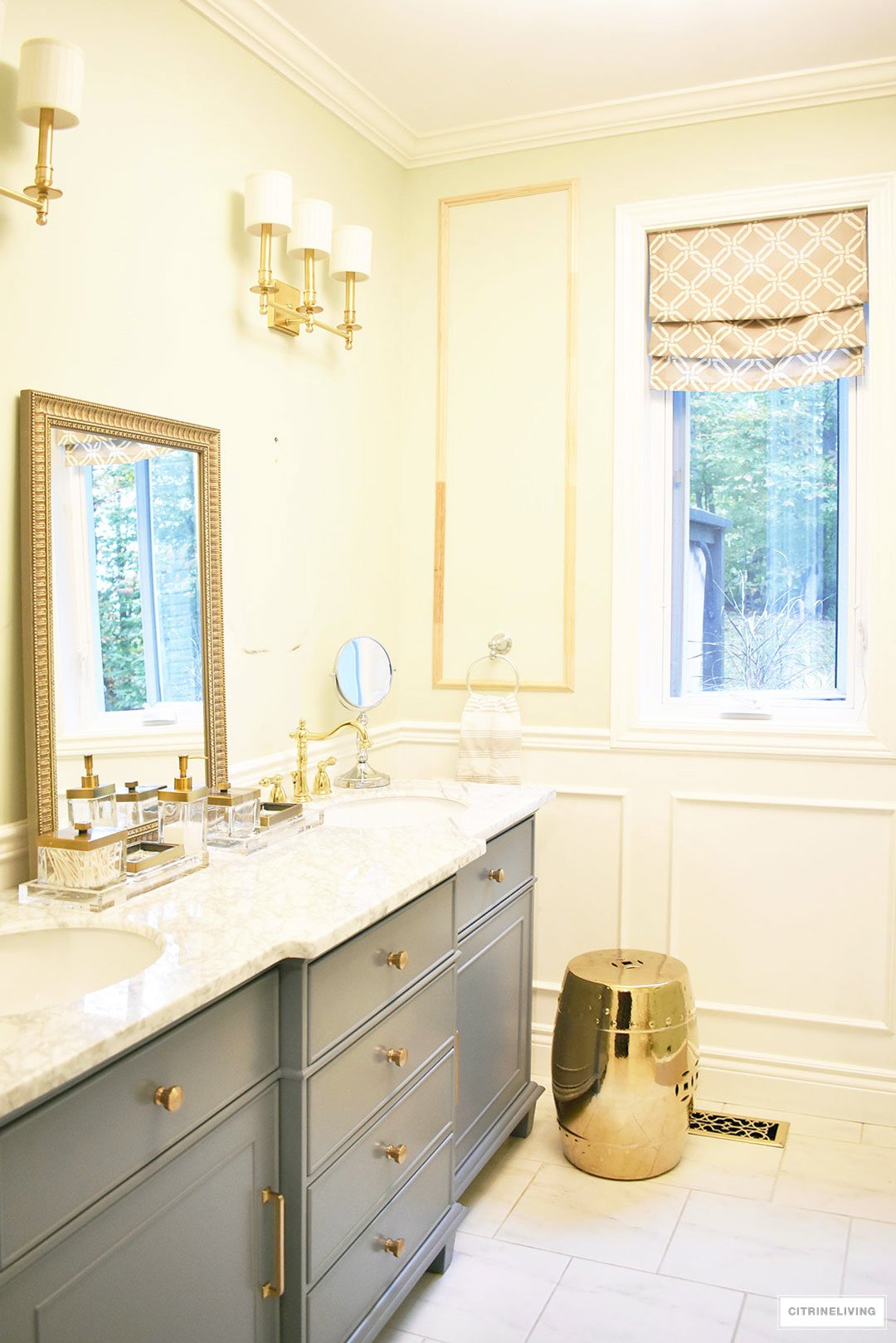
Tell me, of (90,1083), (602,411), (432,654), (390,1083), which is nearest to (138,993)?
(90,1083)

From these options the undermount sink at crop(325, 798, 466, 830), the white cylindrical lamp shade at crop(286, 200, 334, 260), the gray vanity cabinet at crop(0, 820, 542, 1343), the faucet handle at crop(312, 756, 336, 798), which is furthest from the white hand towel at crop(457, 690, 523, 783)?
the white cylindrical lamp shade at crop(286, 200, 334, 260)

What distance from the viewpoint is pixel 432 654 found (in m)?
3.20

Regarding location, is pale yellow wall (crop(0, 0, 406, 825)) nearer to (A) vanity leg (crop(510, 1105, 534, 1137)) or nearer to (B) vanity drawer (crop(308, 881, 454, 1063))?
(B) vanity drawer (crop(308, 881, 454, 1063))

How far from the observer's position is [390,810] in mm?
2617

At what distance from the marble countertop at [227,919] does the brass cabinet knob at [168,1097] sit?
0.09 m

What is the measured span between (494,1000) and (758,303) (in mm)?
1883

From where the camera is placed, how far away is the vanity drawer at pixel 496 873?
222cm

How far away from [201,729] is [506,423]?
4.50 feet

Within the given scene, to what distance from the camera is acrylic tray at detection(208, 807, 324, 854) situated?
2012 millimetres

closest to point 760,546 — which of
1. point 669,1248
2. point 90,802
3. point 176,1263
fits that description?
point 669,1248

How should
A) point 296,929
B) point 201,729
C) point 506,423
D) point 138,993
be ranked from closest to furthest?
point 138,993, point 296,929, point 201,729, point 506,423

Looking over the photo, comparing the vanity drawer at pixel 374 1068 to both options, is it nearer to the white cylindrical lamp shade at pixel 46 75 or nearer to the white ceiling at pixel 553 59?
the white cylindrical lamp shade at pixel 46 75

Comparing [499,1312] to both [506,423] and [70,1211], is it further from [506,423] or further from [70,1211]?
[506,423]

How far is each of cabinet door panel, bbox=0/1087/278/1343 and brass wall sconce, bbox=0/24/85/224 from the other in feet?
4.51
